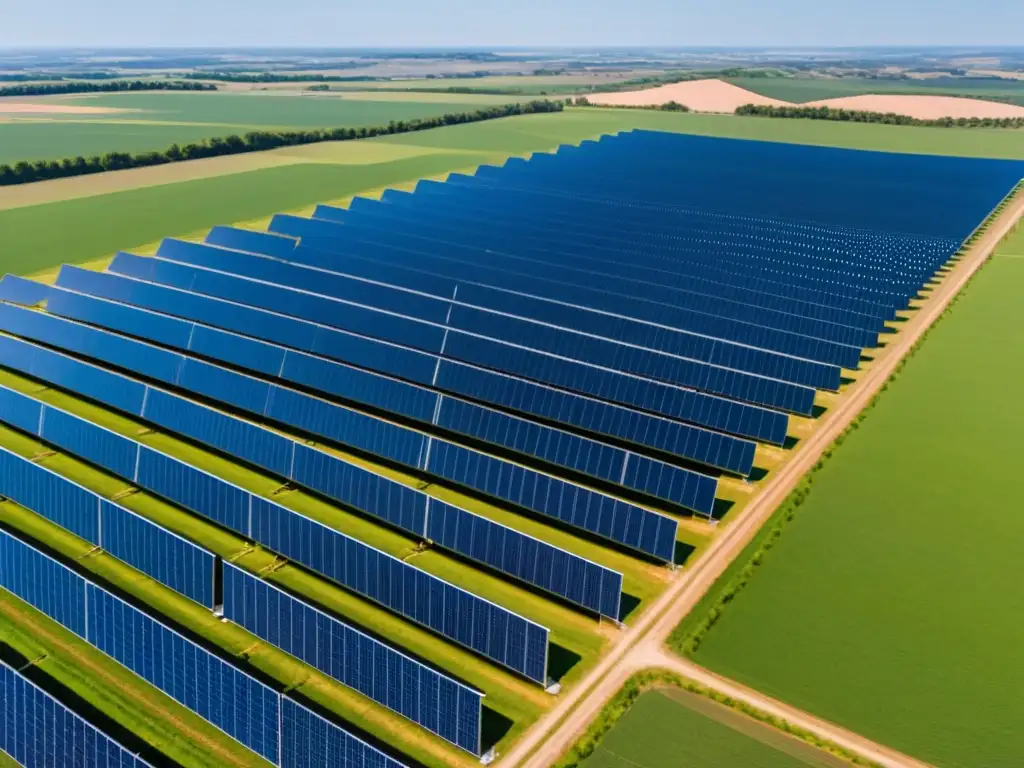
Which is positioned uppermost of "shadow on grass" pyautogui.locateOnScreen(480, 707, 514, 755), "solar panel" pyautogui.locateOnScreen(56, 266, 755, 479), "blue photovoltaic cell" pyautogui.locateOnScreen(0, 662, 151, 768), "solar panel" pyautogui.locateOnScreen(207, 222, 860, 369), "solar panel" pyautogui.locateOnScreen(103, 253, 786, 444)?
"solar panel" pyautogui.locateOnScreen(207, 222, 860, 369)

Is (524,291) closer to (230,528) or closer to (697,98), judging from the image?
(230,528)

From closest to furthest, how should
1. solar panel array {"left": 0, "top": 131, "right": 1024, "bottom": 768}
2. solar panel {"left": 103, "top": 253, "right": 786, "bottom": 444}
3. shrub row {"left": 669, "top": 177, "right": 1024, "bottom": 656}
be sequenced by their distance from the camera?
solar panel array {"left": 0, "top": 131, "right": 1024, "bottom": 768} < shrub row {"left": 669, "top": 177, "right": 1024, "bottom": 656} < solar panel {"left": 103, "top": 253, "right": 786, "bottom": 444}

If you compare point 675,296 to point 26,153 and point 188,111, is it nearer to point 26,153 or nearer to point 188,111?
point 26,153

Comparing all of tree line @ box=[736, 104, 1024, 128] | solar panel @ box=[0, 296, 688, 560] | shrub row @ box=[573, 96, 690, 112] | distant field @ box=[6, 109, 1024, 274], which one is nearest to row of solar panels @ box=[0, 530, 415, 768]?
solar panel @ box=[0, 296, 688, 560]

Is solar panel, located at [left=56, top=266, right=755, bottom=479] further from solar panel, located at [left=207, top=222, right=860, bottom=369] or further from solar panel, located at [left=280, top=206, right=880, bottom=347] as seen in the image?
solar panel, located at [left=280, top=206, right=880, bottom=347]

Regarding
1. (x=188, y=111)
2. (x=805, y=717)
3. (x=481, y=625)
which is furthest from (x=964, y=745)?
(x=188, y=111)
